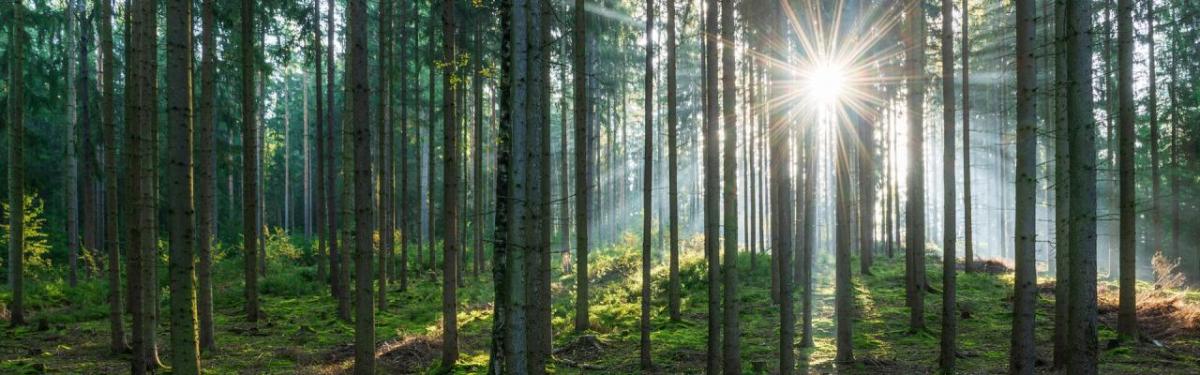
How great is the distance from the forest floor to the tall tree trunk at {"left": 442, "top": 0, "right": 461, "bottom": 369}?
636mm

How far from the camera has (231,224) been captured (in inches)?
1400

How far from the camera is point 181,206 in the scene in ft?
21.0

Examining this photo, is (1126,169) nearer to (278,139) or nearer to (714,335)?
(714,335)

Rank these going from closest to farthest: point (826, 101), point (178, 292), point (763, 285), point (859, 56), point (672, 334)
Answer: point (178, 292) < point (826, 101) < point (672, 334) < point (859, 56) < point (763, 285)

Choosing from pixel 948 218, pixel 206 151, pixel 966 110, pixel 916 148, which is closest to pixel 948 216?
pixel 948 218

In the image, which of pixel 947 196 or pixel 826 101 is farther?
pixel 826 101

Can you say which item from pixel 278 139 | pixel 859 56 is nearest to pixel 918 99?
pixel 859 56

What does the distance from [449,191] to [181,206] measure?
414 cm

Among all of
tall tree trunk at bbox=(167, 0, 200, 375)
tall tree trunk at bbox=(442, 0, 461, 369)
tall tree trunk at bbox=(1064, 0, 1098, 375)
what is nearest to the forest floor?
tall tree trunk at bbox=(442, 0, 461, 369)

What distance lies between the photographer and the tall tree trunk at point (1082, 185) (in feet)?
24.6

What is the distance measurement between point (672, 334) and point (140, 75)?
10.9m

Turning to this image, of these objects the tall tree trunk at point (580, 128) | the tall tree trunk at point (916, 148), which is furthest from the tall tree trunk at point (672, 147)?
the tall tree trunk at point (916, 148)

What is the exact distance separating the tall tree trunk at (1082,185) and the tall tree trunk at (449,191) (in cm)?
771

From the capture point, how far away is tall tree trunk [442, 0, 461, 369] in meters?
9.82
